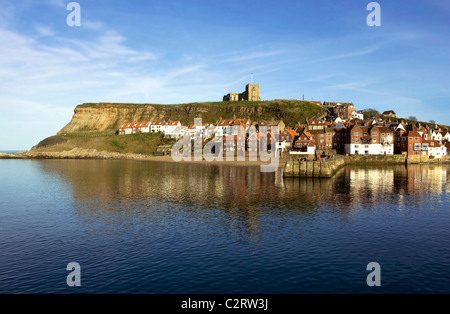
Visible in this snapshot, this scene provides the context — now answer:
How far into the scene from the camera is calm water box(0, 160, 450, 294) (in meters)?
21.0

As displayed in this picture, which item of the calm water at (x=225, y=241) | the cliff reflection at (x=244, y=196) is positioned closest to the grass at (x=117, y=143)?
the cliff reflection at (x=244, y=196)

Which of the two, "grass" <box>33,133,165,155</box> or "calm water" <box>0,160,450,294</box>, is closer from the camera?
"calm water" <box>0,160,450,294</box>

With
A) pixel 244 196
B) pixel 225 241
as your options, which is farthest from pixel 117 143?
pixel 225 241

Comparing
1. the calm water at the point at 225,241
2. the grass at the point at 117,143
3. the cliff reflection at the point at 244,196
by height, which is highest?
the grass at the point at 117,143

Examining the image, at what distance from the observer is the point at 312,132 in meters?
135

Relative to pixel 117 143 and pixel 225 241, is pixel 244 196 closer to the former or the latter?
pixel 225 241

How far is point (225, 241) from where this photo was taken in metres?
28.9

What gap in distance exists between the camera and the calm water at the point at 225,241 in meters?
21.0

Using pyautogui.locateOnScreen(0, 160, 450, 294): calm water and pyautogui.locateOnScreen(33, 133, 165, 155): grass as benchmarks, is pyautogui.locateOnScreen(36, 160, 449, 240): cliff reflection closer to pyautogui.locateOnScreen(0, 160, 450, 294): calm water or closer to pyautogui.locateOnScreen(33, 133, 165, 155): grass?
pyautogui.locateOnScreen(0, 160, 450, 294): calm water

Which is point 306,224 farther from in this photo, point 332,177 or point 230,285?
point 332,177

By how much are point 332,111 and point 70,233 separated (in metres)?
183

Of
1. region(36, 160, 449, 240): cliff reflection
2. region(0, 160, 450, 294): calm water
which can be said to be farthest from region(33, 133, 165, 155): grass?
region(0, 160, 450, 294): calm water

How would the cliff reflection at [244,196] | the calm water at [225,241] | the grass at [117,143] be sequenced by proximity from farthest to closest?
the grass at [117,143]
the cliff reflection at [244,196]
the calm water at [225,241]

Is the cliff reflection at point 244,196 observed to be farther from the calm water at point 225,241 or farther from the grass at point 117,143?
the grass at point 117,143
